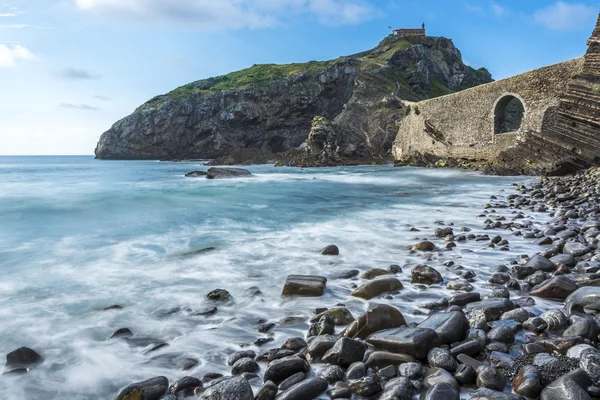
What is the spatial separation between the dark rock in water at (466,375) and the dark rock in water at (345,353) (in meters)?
0.67

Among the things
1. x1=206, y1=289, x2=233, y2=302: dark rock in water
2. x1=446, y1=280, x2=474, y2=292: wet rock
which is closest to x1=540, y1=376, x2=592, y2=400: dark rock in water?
x1=446, y1=280, x2=474, y2=292: wet rock

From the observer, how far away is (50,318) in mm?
3875

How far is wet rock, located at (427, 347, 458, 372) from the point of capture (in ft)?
8.08

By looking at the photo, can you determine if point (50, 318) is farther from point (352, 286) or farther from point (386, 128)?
point (386, 128)

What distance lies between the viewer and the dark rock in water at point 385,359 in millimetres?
2600

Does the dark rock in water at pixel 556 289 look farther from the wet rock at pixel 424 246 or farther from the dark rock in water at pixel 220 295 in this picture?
the dark rock in water at pixel 220 295

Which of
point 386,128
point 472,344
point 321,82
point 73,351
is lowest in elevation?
point 73,351

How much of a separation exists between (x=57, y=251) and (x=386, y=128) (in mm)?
43642

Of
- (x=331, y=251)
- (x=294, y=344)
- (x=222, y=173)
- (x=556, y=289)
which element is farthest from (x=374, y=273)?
(x=222, y=173)

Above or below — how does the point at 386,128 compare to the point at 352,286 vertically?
above

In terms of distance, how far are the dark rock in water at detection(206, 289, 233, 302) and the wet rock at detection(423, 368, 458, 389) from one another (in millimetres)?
2436

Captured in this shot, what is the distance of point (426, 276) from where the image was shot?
175 inches

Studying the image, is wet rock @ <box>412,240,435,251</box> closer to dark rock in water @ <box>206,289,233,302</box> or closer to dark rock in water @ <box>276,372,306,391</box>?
dark rock in water @ <box>206,289,233,302</box>

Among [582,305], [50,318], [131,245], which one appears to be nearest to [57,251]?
[131,245]
